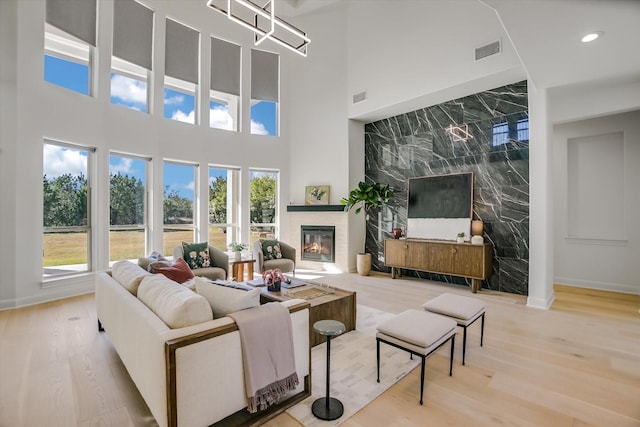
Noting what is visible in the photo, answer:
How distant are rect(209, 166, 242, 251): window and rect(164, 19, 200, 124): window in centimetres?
133

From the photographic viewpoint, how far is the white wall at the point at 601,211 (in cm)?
480

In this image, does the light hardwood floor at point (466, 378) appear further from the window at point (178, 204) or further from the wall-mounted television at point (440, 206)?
the window at point (178, 204)

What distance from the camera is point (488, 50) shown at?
461 centimetres

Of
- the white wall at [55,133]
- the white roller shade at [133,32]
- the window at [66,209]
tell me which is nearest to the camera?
the white wall at [55,133]

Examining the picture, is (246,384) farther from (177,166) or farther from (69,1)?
(69,1)

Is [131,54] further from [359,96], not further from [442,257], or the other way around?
[442,257]

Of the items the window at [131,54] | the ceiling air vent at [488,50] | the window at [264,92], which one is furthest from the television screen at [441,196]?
the window at [131,54]

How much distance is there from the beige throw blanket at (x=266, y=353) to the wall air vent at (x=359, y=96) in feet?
18.0

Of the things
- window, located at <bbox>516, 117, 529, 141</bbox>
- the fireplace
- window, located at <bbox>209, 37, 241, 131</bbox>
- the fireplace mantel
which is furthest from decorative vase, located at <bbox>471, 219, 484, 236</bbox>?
Answer: window, located at <bbox>209, 37, 241, 131</bbox>

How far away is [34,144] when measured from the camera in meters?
4.33

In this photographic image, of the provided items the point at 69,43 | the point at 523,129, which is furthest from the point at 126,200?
the point at 523,129

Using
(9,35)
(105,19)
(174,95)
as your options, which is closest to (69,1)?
(105,19)

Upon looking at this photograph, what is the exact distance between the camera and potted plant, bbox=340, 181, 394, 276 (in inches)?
247

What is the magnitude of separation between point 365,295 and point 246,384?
334 centimetres
